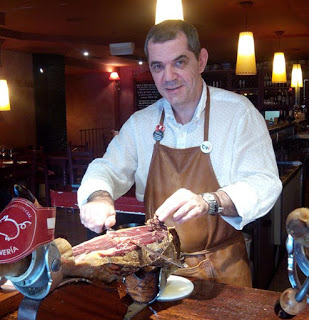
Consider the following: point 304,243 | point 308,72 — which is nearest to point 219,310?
point 304,243

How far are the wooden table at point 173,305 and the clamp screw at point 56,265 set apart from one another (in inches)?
3.2

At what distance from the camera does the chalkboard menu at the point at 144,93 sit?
13469mm

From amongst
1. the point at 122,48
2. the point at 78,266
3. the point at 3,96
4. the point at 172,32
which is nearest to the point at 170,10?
the point at 172,32

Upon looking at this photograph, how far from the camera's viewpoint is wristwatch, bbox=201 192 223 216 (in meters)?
1.73

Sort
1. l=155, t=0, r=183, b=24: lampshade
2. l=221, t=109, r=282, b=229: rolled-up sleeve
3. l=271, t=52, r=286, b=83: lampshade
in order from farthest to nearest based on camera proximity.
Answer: l=271, t=52, r=286, b=83: lampshade
l=155, t=0, r=183, b=24: lampshade
l=221, t=109, r=282, b=229: rolled-up sleeve

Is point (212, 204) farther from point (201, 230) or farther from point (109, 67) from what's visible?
point (109, 67)

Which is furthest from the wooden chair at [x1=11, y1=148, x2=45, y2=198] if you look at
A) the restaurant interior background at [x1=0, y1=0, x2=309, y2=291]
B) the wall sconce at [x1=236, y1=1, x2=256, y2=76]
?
the wall sconce at [x1=236, y1=1, x2=256, y2=76]

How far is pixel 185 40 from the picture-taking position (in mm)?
2041

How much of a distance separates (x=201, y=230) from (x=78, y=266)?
0.83 m

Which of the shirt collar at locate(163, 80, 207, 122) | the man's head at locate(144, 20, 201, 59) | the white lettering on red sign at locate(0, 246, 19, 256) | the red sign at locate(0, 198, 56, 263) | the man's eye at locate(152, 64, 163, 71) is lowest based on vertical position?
the white lettering on red sign at locate(0, 246, 19, 256)

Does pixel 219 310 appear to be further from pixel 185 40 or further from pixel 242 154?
pixel 185 40

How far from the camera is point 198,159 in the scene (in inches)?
83.0

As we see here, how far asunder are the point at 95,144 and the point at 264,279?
13.1 m

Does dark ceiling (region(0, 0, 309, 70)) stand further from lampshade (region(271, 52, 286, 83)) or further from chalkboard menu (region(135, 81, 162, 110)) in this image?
chalkboard menu (region(135, 81, 162, 110))
